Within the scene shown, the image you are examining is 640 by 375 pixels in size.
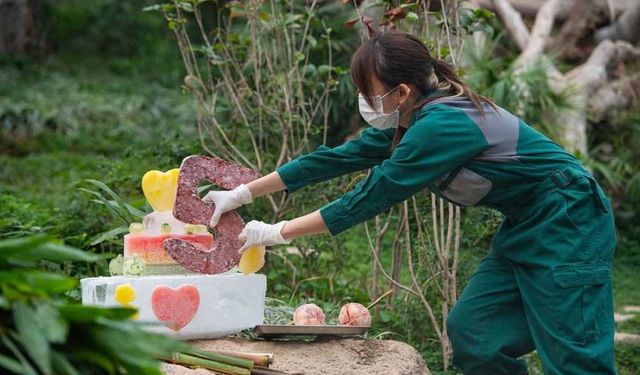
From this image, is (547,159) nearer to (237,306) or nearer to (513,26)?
(237,306)

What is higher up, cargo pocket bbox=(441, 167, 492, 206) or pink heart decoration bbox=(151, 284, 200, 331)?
cargo pocket bbox=(441, 167, 492, 206)

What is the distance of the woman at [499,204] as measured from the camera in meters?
3.59

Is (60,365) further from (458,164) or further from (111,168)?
(111,168)

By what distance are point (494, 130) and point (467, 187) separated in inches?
8.3

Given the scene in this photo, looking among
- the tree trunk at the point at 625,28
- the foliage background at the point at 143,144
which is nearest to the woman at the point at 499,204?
the foliage background at the point at 143,144

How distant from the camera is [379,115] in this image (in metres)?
3.81

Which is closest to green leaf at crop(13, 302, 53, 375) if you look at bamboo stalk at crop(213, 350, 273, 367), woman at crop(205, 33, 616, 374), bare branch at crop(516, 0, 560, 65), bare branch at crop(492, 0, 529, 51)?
bamboo stalk at crop(213, 350, 273, 367)

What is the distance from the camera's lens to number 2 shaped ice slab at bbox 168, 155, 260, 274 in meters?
3.96

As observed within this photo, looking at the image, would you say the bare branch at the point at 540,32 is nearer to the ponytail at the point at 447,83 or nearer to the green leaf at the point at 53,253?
the ponytail at the point at 447,83

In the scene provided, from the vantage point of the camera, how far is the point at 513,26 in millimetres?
10297

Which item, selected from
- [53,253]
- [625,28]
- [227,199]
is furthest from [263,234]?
[625,28]

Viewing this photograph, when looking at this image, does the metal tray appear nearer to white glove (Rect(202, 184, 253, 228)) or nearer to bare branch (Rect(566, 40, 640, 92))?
white glove (Rect(202, 184, 253, 228))

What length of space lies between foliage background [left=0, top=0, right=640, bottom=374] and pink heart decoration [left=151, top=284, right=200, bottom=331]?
0.99 meters

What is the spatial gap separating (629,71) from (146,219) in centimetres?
719
